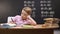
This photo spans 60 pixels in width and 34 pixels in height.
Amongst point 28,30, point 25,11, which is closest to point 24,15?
point 25,11

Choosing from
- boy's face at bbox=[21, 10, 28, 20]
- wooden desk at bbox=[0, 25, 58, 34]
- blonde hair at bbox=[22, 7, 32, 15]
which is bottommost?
wooden desk at bbox=[0, 25, 58, 34]

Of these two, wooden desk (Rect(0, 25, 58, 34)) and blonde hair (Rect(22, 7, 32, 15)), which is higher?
blonde hair (Rect(22, 7, 32, 15))

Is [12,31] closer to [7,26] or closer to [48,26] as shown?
[7,26]

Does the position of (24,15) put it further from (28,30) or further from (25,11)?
(28,30)

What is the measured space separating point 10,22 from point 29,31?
258 mm

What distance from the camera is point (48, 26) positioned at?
1.62 m

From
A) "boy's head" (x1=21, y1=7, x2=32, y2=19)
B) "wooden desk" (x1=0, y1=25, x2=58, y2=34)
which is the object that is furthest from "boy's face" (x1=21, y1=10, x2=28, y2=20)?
"wooden desk" (x1=0, y1=25, x2=58, y2=34)

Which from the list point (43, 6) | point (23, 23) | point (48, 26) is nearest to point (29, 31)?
point (23, 23)

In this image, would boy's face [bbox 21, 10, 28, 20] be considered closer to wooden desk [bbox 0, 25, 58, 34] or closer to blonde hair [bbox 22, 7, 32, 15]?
blonde hair [bbox 22, 7, 32, 15]

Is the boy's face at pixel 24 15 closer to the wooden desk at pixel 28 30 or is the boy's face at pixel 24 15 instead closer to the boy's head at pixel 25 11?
the boy's head at pixel 25 11

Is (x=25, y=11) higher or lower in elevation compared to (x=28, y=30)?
higher

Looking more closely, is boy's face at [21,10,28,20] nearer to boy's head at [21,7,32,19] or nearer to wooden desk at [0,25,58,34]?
boy's head at [21,7,32,19]

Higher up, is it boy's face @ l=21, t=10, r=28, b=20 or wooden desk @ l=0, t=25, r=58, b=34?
boy's face @ l=21, t=10, r=28, b=20

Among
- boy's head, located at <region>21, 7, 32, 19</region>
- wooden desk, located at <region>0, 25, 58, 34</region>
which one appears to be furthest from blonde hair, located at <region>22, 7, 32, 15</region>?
wooden desk, located at <region>0, 25, 58, 34</region>
